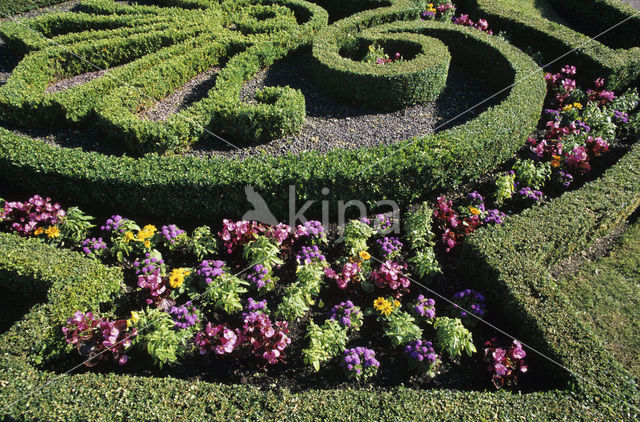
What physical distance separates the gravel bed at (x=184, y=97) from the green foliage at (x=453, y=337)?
7987 millimetres

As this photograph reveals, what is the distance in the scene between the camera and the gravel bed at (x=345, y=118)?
10281 mm

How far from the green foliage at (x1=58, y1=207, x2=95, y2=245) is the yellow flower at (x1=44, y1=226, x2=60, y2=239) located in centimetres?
10

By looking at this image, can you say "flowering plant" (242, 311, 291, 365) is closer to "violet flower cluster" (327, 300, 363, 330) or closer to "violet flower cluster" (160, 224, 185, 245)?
"violet flower cluster" (327, 300, 363, 330)

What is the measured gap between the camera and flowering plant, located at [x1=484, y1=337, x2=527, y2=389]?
631 cm

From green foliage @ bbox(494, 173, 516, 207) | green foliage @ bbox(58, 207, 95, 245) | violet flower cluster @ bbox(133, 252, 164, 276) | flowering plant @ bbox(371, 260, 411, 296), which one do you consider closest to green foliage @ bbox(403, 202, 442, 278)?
flowering plant @ bbox(371, 260, 411, 296)

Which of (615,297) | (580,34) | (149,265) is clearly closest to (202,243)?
(149,265)

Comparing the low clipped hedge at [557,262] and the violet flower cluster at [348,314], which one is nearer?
the low clipped hedge at [557,262]

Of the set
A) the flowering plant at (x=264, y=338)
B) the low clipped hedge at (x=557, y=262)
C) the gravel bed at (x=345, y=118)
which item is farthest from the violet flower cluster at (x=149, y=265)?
the low clipped hedge at (x=557, y=262)

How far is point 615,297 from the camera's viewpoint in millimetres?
7625

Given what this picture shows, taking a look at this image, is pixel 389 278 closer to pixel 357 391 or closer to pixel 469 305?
pixel 469 305

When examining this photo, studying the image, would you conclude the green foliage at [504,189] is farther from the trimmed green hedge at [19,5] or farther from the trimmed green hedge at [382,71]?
the trimmed green hedge at [19,5]

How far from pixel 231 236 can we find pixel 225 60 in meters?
→ 7.13

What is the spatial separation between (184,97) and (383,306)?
795 centimetres

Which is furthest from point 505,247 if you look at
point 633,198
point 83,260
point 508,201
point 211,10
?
point 211,10
